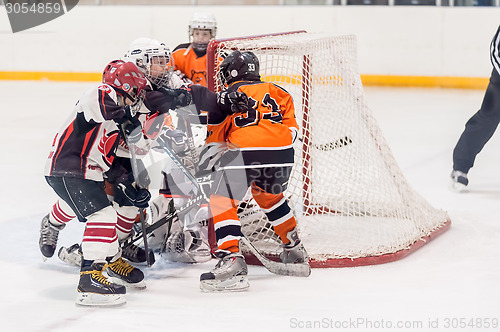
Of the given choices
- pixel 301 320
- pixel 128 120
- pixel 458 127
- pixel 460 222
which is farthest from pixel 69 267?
pixel 458 127

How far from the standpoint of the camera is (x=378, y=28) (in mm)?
8680

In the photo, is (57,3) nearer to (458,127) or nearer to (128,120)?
(458,127)

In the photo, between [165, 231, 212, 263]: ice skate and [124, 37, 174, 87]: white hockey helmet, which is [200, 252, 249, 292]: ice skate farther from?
[124, 37, 174, 87]: white hockey helmet

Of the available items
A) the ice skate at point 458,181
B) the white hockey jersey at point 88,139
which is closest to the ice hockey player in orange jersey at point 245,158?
the white hockey jersey at point 88,139

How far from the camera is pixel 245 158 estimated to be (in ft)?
10.3

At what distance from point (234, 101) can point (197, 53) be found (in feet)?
6.03

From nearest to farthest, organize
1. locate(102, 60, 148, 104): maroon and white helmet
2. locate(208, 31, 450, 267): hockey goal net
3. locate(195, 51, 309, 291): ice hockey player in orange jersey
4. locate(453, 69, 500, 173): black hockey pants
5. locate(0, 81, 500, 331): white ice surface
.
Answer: locate(0, 81, 500, 331): white ice surface < locate(102, 60, 148, 104): maroon and white helmet < locate(195, 51, 309, 291): ice hockey player in orange jersey < locate(208, 31, 450, 267): hockey goal net < locate(453, 69, 500, 173): black hockey pants

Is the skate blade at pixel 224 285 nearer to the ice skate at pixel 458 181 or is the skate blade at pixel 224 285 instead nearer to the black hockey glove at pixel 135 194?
the black hockey glove at pixel 135 194

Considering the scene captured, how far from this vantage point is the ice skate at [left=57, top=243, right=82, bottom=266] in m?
3.37

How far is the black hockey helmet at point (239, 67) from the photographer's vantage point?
10.5ft

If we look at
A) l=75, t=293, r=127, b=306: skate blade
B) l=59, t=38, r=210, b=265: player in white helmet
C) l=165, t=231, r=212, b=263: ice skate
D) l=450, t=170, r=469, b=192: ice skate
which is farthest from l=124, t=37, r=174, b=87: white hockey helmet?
l=450, t=170, r=469, b=192: ice skate

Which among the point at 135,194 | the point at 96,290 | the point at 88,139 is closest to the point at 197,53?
the point at 135,194

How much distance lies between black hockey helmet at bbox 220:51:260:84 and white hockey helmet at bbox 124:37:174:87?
0.73 feet

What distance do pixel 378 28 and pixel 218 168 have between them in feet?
19.3
